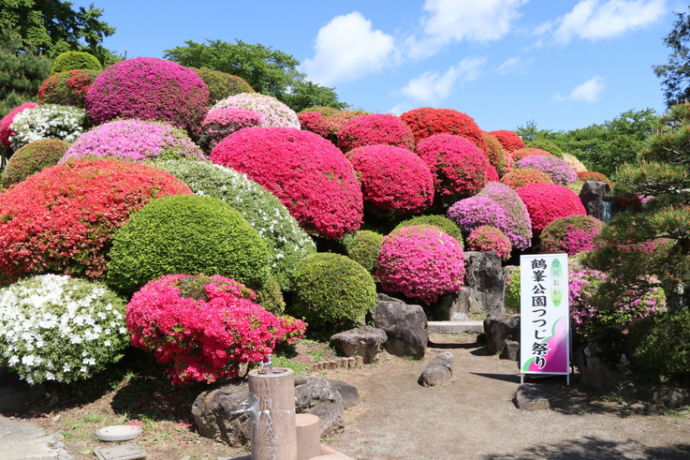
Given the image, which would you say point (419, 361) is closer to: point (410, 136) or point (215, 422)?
point (215, 422)

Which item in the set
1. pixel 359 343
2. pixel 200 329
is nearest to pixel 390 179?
pixel 359 343

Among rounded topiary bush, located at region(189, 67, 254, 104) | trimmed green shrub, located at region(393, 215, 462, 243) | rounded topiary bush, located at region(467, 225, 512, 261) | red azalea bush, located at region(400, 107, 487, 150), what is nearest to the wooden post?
trimmed green shrub, located at region(393, 215, 462, 243)

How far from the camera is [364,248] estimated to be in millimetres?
11219

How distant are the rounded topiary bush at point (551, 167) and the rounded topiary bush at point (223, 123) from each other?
480 inches

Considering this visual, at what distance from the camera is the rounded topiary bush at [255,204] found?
8.45m

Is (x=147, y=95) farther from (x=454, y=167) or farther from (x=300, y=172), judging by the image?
(x=454, y=167)

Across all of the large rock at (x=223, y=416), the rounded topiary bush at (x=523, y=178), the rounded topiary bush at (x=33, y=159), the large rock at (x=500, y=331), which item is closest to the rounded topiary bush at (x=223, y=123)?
the rounded topiary bush at (x=33, y=159)

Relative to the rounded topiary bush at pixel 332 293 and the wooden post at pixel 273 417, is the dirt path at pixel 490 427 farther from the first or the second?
the wooden post at pixel 273 417

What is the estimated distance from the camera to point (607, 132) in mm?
32938

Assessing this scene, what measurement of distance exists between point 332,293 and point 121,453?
4.21 m

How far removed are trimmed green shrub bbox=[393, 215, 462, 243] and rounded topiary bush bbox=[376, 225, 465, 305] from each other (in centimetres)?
183

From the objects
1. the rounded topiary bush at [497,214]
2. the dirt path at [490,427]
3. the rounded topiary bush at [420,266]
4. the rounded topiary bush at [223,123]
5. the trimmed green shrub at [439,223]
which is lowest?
the dirt path at [490,427]

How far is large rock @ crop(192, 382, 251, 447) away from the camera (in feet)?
16.9

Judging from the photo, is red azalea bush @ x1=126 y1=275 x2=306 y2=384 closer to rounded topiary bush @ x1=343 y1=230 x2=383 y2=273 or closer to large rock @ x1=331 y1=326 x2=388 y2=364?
large rock @ x1=331 y1=326 x2=388 y2=364
